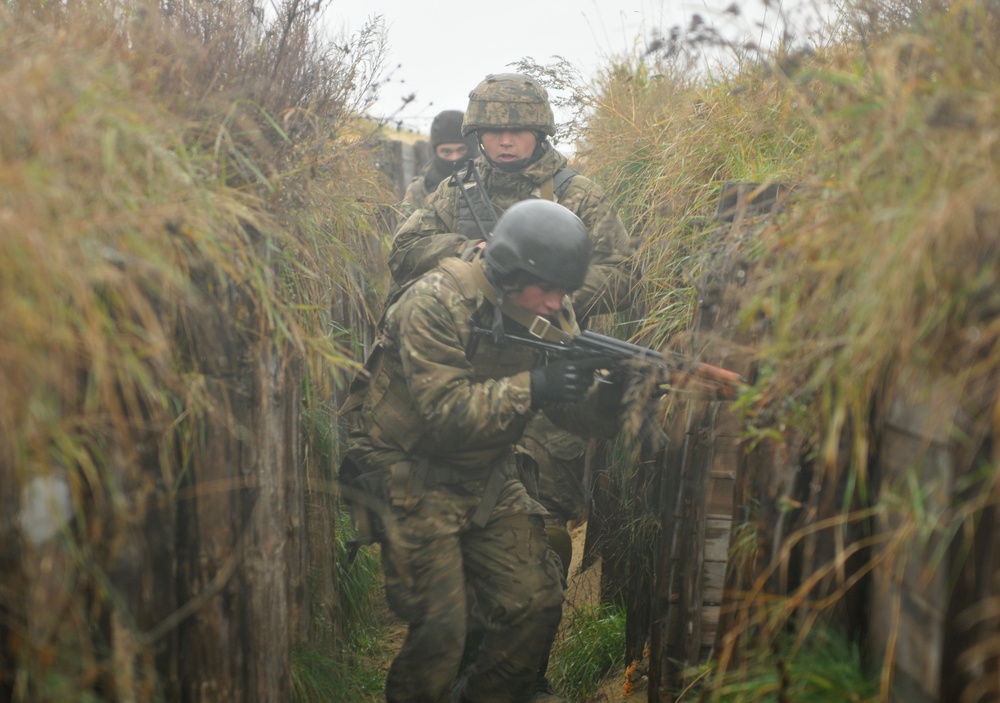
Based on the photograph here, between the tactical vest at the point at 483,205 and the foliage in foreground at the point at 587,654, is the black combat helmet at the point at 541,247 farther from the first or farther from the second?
the foliage in foreground at the point at 587,654

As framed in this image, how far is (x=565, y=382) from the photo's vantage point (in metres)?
4.32

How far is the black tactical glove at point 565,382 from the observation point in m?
4.30

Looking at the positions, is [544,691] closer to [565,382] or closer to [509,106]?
[565,382]

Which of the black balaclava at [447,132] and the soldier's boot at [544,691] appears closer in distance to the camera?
the soldier's boot at [544,691]

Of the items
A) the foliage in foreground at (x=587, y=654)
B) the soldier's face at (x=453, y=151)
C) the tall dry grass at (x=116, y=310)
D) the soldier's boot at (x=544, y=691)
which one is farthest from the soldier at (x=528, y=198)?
the soldier's face at (x=453, y=151)

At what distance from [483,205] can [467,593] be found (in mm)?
2380

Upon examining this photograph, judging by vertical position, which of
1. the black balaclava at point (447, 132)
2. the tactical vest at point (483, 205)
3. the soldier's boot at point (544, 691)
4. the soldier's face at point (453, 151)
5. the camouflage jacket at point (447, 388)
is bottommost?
the soldier's boot at point (544, 691)

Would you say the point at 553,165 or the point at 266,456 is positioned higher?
the point at 553,165

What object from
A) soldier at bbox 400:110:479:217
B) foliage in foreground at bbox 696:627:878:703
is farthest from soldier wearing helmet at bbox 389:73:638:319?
foliage in foreground at bbox 696:627:878:703

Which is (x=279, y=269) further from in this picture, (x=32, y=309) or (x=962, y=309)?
(x=962, y=309)

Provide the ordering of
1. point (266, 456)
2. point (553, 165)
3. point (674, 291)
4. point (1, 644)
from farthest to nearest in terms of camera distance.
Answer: point (553, 165)
point (674, 291)
point (266, 456)
point (1, 644)

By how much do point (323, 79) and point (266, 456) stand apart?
5.84 ft

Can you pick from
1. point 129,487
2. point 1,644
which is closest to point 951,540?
point 129,487

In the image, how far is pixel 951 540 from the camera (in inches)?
94.0
